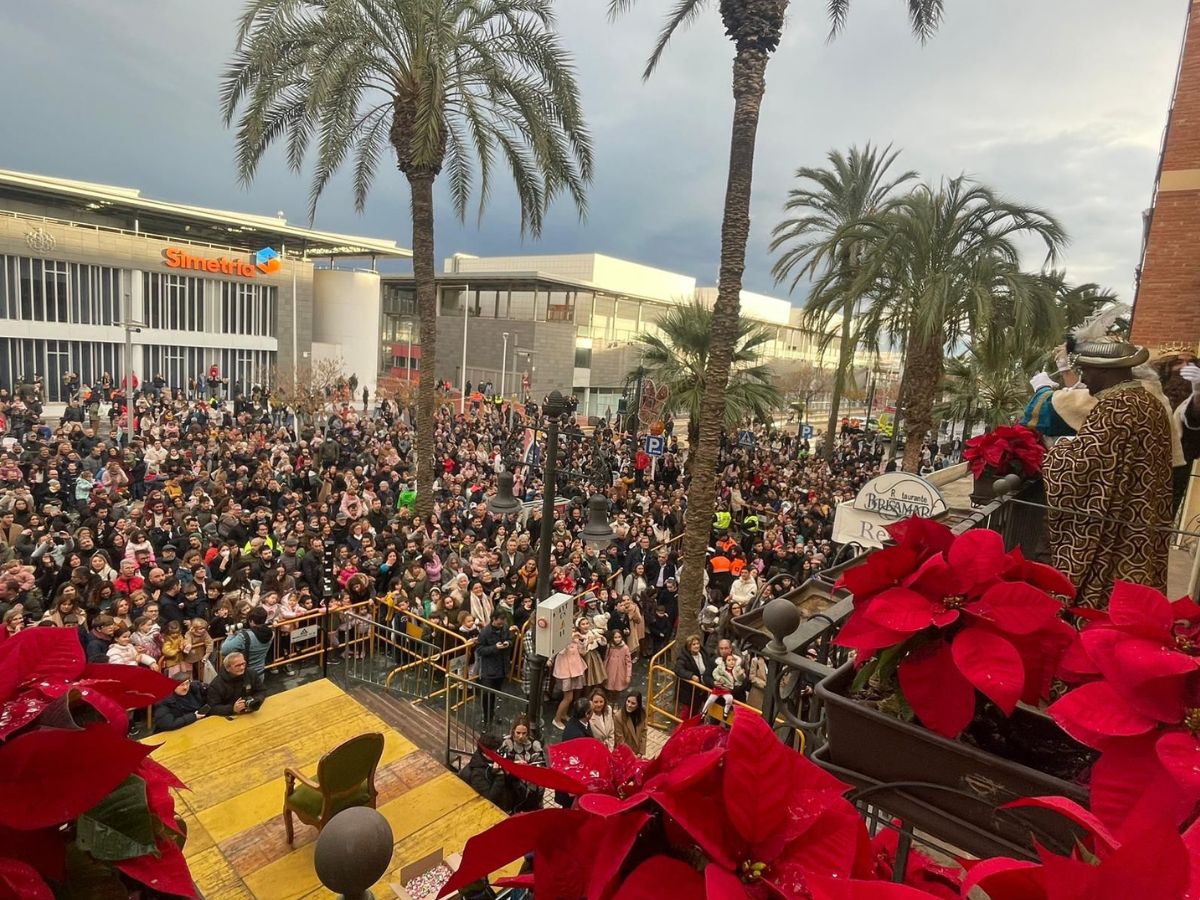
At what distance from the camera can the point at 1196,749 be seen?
1.16 m

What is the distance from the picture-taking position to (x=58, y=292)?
1212 inches

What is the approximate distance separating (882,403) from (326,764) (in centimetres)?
7842

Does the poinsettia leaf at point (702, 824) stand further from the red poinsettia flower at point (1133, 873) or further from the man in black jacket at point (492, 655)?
the man in black jacket at point (492, 655)

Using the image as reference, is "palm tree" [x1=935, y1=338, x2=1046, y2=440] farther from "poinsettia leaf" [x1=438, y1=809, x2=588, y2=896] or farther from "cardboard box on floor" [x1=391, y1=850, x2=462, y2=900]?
"poinsettia leaf" [x1=438, y1=809, x2=588, y2=896]

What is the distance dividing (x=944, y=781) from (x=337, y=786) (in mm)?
5408

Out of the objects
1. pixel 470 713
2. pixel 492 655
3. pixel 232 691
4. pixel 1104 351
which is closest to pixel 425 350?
pixel 492 655

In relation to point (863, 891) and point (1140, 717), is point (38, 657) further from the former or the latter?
point (1140, 717)

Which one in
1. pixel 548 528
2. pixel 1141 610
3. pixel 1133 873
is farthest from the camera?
pixel 548 528

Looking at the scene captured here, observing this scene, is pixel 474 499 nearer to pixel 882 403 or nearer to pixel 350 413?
pixel 350 413

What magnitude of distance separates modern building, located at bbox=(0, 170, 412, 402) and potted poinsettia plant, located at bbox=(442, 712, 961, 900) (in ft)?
104

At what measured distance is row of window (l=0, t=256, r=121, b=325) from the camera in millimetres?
29359

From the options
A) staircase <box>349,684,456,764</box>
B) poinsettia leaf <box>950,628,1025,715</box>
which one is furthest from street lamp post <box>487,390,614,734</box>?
poinsettia leaf <box>950,628,1025,715</box>

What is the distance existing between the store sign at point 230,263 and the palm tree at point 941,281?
32166 mm

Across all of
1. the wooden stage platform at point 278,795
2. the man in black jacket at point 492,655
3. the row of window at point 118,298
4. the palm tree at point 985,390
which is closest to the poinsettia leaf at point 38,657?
the wooden stage platform at point 278,795
